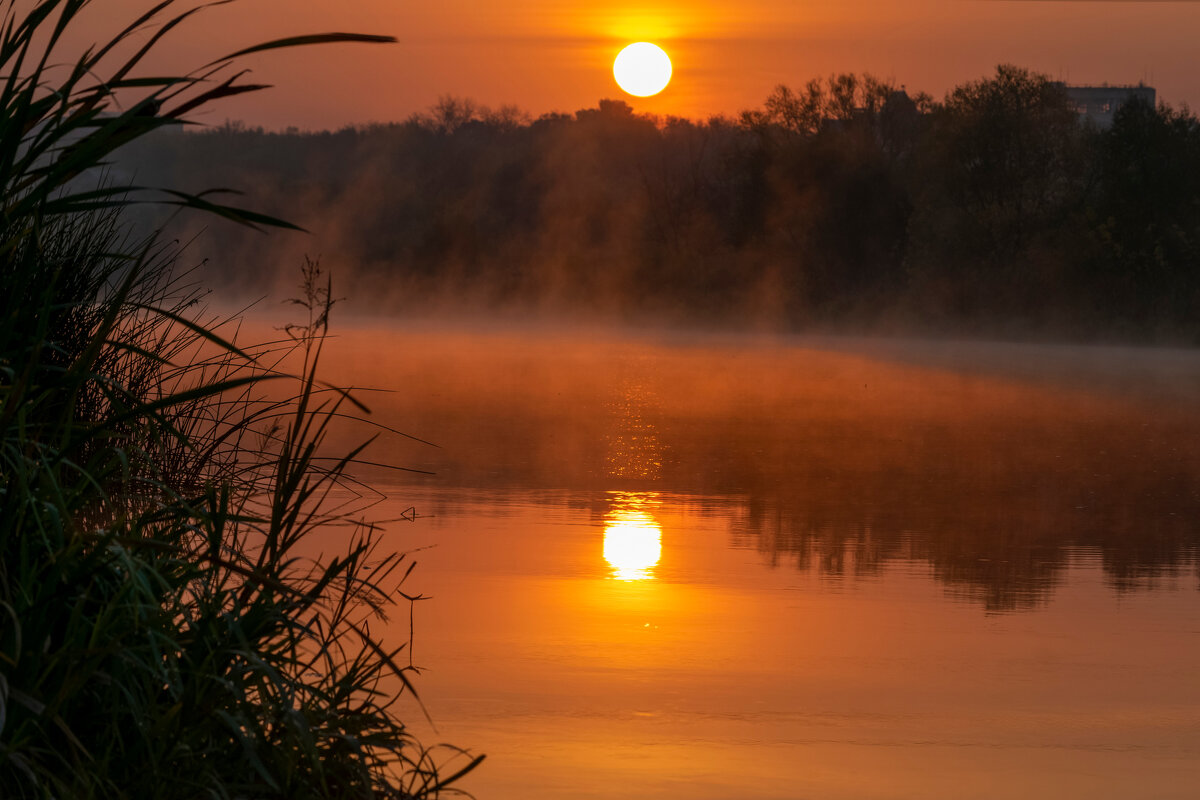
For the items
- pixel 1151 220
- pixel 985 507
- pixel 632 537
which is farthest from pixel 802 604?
pixel 1151 220

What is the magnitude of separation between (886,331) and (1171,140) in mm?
7548

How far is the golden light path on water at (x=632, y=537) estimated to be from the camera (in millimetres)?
6867

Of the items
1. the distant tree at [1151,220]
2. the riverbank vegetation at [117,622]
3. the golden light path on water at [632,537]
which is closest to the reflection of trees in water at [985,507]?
the golden light path on water at [632,537]

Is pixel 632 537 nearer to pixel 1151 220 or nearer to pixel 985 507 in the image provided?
pixel 985 507

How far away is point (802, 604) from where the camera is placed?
20.2 feet

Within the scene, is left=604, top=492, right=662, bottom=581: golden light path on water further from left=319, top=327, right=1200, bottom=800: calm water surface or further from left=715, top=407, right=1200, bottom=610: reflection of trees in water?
left=715, top=407, right=1200, bottom=610: reflection of trees in water

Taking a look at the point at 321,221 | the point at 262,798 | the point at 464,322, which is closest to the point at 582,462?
the point at 262,798

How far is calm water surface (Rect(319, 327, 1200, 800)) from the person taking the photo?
418 cm

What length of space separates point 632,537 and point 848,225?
1340 inches

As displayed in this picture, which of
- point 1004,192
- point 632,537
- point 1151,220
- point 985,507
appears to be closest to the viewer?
point 632,537

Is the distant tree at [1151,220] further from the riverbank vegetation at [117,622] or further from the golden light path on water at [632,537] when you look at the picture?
the riverbank vegetation at [117,622]

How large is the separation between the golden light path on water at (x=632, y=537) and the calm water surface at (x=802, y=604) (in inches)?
1.0

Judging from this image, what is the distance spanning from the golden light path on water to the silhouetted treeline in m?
28.3

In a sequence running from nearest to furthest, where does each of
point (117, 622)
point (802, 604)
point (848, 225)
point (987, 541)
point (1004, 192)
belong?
point (117, 622) < point (802, 604) < point (987, 541) < point (1004, 192) < point (848, 225)
